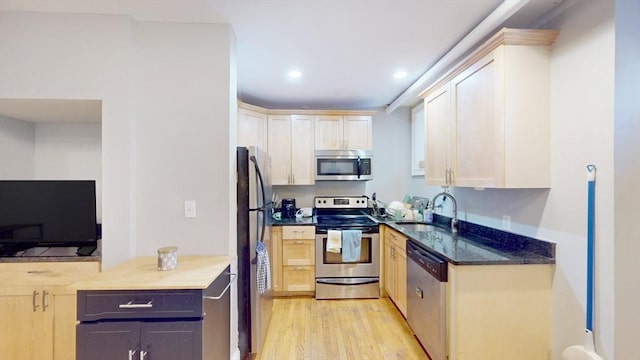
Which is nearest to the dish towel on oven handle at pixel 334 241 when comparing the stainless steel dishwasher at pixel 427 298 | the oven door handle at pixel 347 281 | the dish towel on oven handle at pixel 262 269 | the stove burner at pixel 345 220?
the stove burner at pixel 345 220

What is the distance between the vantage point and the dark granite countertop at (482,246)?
1.86m

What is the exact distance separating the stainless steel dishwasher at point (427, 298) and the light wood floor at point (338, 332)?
245 mm

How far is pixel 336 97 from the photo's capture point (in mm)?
3771

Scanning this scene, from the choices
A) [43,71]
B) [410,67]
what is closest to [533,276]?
[410,67]

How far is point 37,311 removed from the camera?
191 cm

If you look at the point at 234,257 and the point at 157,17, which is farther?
the point at 234,257

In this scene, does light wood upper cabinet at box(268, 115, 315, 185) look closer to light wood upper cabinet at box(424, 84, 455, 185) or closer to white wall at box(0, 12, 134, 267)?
light wood upper cabinet at box(424, 84, 455, 185)

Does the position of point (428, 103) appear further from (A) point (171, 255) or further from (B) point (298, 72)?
(A) point (171, 255)

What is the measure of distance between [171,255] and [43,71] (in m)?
1.56

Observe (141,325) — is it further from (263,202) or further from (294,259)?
(294,259)

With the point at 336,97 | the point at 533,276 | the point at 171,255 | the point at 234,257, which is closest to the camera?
the point at 171,255

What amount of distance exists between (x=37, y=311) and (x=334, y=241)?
251 centimetres

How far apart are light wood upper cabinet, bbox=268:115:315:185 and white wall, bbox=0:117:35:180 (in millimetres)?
2291

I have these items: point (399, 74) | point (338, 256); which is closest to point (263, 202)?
point (338, 256)
